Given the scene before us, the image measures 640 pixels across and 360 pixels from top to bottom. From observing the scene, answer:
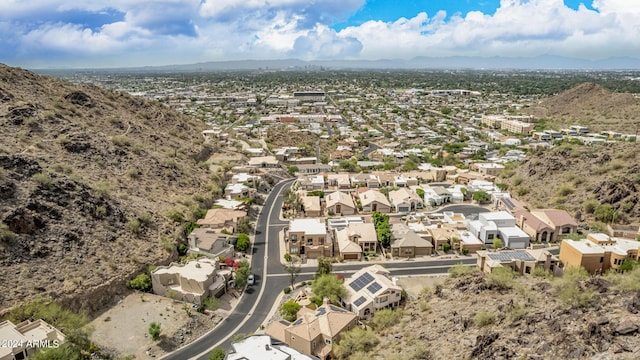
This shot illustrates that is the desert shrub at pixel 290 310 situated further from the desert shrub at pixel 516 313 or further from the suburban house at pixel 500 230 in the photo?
the suburban house at pixel 500 230

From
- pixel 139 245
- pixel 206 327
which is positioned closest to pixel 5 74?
pixel 139 245

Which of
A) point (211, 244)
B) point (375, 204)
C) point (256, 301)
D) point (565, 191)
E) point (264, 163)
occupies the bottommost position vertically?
point (256, 301)

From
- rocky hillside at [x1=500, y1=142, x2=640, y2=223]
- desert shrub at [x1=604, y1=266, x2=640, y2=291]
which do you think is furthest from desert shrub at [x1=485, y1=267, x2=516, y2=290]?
rocky hillside at [x1=500, y1=142, x2=640, y2=223]

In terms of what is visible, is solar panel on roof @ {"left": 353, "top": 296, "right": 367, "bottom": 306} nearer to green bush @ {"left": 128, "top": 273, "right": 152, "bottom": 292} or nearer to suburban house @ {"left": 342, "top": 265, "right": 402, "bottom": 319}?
suburban house @ {"left": 342, "top": 265, "right": 402, "bottom": 319}

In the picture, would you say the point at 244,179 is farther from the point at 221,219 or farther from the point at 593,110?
the point at 593,110

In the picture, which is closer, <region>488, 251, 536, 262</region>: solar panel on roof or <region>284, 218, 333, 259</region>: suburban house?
<region>488, 251, 536, 262</region>: solar panel on roof

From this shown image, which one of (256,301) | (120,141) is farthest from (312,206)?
(120,141)

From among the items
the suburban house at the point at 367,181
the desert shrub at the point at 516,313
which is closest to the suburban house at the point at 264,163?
the suburban house at the point at 367,181
